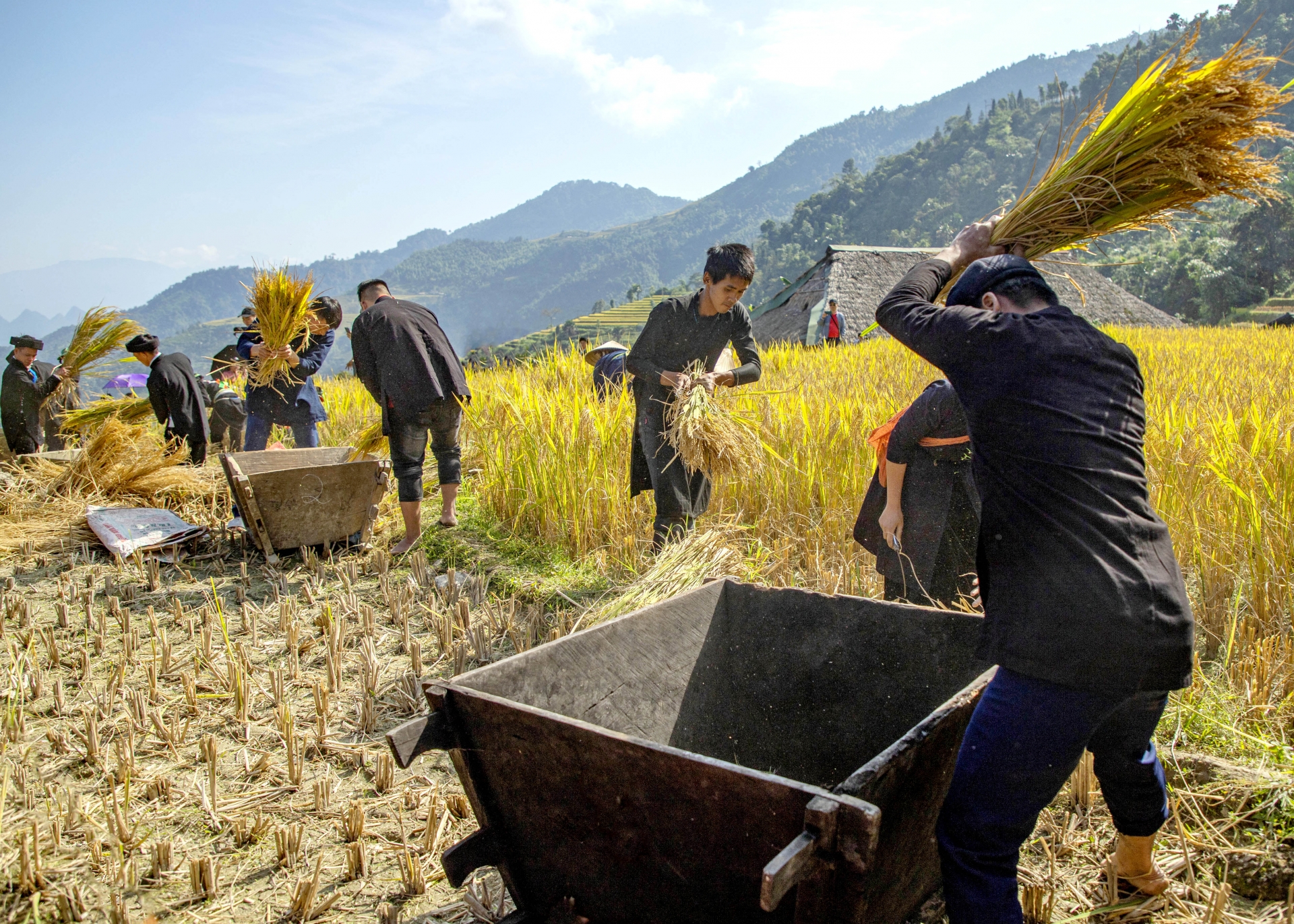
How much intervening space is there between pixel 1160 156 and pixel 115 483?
20.4 ft

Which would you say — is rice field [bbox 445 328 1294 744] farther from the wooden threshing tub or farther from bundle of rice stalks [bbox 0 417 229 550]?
bundle of rice stalks [bbox 0 417 229 550]

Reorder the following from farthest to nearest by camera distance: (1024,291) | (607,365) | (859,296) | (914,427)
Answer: (859,296), (607,365), (914,427), (1024,291)

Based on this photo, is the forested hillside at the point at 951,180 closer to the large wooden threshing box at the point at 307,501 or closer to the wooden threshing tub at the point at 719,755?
the large wooden threshing box at the point at 307,501

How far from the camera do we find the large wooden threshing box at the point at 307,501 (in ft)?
13.9

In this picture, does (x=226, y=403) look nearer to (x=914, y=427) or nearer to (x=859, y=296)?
(x=914, y=427)

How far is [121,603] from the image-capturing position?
3.87 m

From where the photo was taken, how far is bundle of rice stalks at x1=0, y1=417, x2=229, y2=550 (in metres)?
5.20

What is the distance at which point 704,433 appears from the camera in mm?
3096

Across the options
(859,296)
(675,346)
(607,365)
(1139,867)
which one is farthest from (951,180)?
(1139,867)

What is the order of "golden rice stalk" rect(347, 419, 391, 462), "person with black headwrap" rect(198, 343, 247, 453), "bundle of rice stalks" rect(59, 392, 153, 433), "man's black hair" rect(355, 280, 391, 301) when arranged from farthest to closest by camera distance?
"bundle of rice stalks" rect(59, 392, 153, 433) < "person with black headwrap" rect(198, 343, 247, 453) < "golden rice stalk" rect(347, 419, 391, 462) < "man's black hair" rect(355, 280, 391, 301)

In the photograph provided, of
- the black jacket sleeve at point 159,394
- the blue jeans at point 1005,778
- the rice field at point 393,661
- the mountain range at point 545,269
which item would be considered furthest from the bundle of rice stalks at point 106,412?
the mountain range at point 545,269

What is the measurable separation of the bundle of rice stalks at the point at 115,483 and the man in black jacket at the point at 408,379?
1.84 m

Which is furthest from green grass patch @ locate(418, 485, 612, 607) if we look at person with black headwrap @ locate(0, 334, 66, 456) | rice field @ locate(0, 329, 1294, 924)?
person with black headwrap @ locate(0, 334, 66, 456)

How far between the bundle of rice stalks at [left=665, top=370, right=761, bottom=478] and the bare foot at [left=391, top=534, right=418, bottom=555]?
6.48ft
